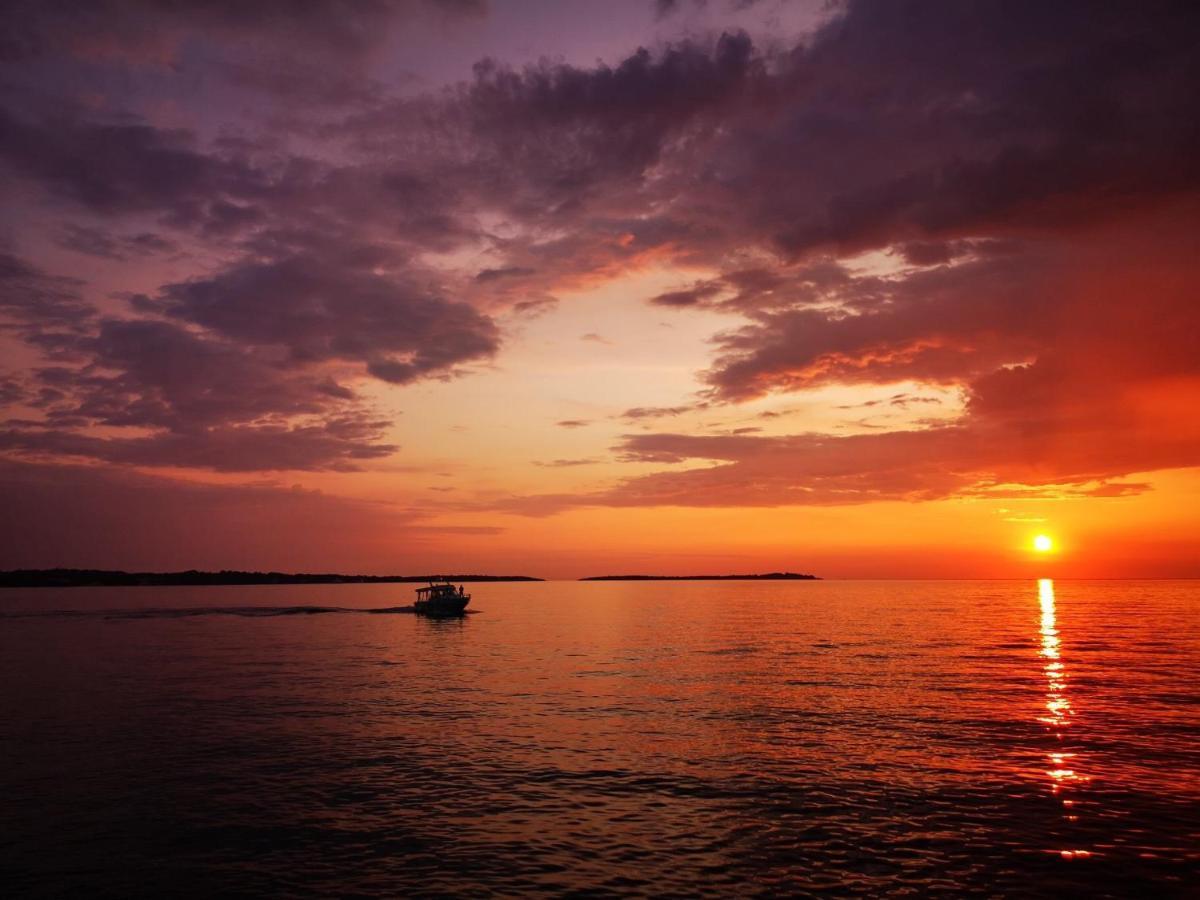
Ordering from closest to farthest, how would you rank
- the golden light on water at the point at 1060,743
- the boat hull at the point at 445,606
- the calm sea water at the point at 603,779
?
the calm sea water at the point at 603,779
the golden light on water at the point at 1060,743
the boat hull at the point at 445,606

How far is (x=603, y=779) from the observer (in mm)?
28984

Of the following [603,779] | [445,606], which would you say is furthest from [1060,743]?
[445,606]

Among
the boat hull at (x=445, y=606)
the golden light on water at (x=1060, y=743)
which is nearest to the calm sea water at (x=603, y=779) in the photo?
the golden light on water at (x=1060, y=743)

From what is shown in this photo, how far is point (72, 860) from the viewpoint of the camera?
70.8 feet

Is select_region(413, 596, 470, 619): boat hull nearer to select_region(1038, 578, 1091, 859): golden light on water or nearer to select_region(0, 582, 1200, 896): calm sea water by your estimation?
select_region(0, 582, 1200, 896): calm sea water

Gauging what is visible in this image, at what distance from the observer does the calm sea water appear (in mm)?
20391

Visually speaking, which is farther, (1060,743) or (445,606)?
(445,606)

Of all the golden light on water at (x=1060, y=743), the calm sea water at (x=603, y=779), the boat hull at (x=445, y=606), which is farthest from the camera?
the boat hull at (x=445, y=606)

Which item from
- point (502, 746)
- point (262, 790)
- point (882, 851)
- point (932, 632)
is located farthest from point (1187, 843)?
point (932, 632)

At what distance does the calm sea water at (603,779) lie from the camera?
66.9ft

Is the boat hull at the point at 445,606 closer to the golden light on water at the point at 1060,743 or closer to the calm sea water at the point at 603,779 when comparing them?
the calm sea water at the point at 603,779

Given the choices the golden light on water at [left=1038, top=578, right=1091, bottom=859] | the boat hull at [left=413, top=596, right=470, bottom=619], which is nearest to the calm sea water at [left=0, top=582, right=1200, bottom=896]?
the golden light on water at [left=1038, top=578, right=1091, bottom=859]

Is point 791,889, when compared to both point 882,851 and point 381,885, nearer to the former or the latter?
point 882,851

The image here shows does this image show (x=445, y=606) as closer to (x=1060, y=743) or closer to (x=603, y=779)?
(x=603, y=779)
